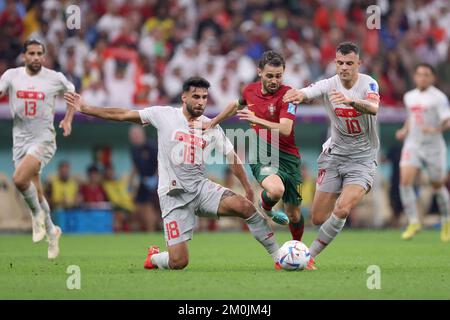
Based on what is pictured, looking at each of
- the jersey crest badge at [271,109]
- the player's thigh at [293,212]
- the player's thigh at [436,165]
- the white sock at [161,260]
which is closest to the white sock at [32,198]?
the white sock at [161,260]

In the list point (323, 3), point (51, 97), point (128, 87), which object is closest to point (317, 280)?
point (51, 97)


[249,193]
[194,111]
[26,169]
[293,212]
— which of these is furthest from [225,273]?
[26,169]

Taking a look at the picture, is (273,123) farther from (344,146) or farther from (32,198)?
(32,198)

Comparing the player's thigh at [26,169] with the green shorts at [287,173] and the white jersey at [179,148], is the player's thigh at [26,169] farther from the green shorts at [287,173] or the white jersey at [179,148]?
the green shorts at [287,173]

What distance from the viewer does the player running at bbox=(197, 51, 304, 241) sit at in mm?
11898

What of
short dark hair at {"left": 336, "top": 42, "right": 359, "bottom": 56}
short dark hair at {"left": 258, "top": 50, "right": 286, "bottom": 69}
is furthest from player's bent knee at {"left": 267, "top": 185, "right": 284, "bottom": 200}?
short dark hair at {"left": 336, "top": 42, "right": 359, "bottom": 56}

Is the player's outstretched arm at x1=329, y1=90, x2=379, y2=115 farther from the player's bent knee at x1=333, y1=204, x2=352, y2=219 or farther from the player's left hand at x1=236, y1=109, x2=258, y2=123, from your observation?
the player's bent knee at x1=333, y1=204, x2=352, y2=219

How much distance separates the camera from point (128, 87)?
22.5 metres

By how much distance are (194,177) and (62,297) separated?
3070 mm

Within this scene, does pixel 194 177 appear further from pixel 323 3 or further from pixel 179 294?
pixel 323 3

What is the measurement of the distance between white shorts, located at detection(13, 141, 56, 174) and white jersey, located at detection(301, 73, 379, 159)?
13.4ft

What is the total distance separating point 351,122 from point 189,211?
225 centimetres

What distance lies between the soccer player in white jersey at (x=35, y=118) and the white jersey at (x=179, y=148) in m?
2.69

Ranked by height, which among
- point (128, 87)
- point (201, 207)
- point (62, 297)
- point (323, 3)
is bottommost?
point (62, 297)
